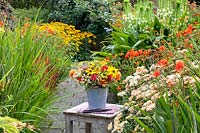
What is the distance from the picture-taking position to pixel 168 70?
145 inches

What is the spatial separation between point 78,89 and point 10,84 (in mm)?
2939

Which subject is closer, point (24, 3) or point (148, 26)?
point (148, 26)

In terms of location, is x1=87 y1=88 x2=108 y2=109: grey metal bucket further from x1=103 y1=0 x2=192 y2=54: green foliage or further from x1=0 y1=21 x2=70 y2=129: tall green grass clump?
x1=103 y1=0 x2=192 y2=54: green foliage

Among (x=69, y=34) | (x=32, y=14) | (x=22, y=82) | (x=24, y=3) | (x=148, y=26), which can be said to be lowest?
(x=22, y=82)

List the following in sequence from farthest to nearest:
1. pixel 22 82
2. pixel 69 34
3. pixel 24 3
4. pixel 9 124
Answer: pixel 24 3 → pixel 69 34 → pixel 22 82 → pixel 9 124

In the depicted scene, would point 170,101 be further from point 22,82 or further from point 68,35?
point 68,35

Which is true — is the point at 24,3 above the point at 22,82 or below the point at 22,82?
above

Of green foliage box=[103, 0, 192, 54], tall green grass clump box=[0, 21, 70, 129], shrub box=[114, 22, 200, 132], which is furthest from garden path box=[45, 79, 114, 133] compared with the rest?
shrub box=[114, 22, 200, 132]

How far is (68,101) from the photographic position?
629 cm

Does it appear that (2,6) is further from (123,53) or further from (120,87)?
(120,87)

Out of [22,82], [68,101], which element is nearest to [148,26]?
[68,101]

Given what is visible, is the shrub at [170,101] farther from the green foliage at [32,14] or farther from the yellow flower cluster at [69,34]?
the green foliage at [32,14]

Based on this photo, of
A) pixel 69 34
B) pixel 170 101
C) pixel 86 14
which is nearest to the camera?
pixel 170 101

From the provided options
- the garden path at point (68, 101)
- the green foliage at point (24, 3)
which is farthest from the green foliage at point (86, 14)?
the green foliage at point (24, 3)
